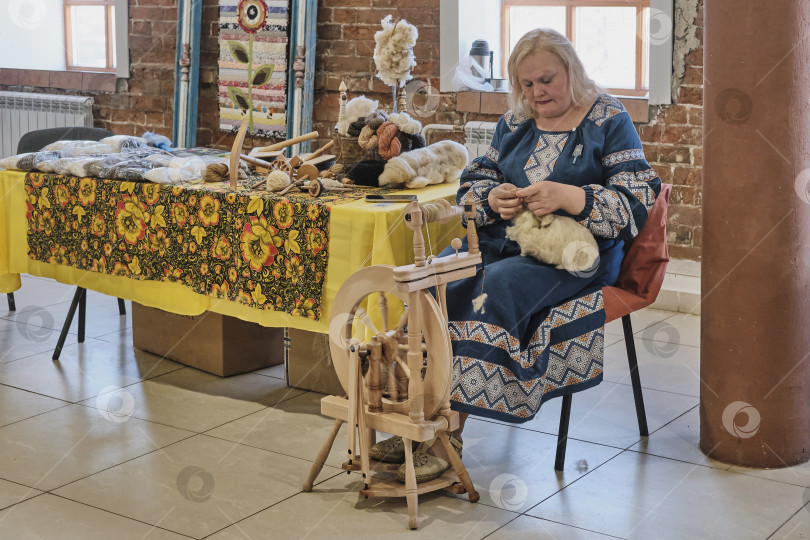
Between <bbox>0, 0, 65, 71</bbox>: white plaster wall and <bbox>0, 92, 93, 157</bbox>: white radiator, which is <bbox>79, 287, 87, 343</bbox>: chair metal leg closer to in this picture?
<bbox>0, 92, 93, 157</bbox>: white radiator

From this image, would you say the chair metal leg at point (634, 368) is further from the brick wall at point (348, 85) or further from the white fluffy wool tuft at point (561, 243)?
the brick wall at point (348, 85)

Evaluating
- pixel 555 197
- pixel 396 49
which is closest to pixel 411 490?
pixel 555 197

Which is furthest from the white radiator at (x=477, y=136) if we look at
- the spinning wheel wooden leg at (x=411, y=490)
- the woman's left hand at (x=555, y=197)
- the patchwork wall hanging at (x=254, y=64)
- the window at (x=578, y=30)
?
the spinning wheel wooden leg at (x=411, y=490)

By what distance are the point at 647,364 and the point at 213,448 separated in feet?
5.75

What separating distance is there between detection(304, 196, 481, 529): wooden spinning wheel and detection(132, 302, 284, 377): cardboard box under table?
1.10 m

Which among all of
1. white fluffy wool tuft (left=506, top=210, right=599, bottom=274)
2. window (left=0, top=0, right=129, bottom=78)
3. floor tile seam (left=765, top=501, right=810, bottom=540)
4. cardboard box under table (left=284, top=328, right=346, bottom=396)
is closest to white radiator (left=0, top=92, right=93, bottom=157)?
window (left=0, top=0, right=129, bottom=78)

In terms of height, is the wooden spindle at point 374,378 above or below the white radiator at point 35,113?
below

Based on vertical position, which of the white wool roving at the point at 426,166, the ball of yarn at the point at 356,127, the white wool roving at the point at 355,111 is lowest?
the white wool roving at the point at 426,166

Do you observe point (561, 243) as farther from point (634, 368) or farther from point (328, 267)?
point (328, 267)

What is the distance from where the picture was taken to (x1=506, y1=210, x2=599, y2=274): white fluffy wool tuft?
2838mm

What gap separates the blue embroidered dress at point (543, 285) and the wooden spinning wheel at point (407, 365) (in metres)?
0.11

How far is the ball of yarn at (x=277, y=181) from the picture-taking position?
3391 millimetres

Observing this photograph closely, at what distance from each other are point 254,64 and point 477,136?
1459mm

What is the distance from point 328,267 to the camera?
3.17 meters
